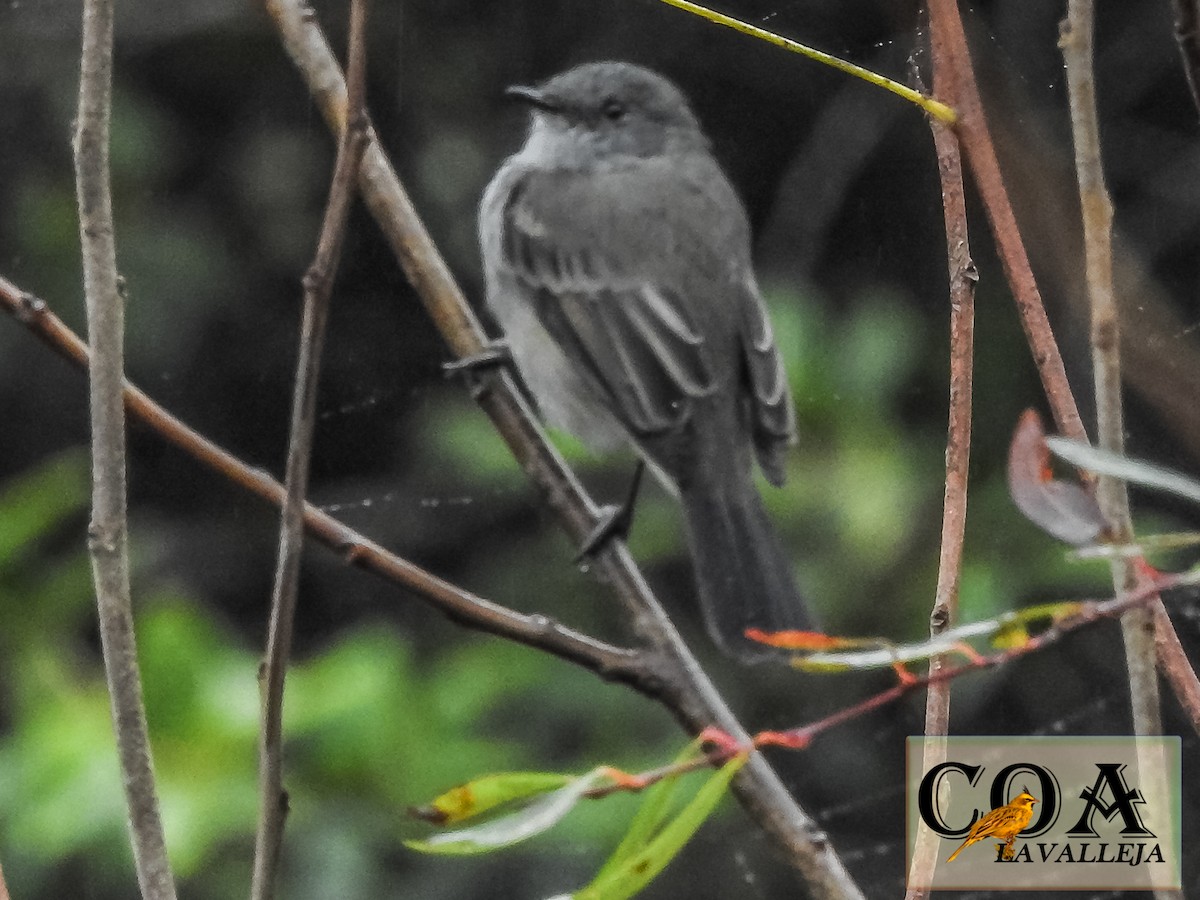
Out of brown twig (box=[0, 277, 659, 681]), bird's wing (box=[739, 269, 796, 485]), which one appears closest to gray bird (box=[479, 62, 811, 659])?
bird's wing (box=[739, 269, 796, 485])

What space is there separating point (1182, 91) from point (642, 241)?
80 cm

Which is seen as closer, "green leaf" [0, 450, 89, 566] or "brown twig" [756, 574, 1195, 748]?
"brown twig" [756, 574, 1195, 748]

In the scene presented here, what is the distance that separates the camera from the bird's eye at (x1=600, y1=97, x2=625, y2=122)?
6.98 feet

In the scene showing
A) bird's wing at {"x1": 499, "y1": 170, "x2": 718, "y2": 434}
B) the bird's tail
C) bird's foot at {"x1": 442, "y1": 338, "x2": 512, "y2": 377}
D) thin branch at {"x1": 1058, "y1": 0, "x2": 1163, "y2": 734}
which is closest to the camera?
thin branch at {"x1": 1058, "y1": 0, "x2": 1163, "y2": 734}

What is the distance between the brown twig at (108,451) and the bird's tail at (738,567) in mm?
512

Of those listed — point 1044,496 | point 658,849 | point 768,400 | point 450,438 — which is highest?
point 450,438

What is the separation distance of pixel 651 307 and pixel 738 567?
0.41m

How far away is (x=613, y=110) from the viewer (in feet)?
7.02

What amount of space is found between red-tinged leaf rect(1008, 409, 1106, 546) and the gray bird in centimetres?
75

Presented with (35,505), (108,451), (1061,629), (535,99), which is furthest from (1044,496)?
(35,505)

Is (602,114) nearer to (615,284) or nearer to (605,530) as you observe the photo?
(615,284)

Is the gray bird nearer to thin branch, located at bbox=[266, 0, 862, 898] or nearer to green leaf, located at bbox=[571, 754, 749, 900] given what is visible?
thin branch, located at bbox=[266, 0, 862, 898]

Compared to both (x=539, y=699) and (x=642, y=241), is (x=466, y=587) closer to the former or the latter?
(x=539, y=699)

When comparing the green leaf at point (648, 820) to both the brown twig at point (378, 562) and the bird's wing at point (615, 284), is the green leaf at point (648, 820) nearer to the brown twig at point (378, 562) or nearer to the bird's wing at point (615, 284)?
the brown twig at point (378, 562)
